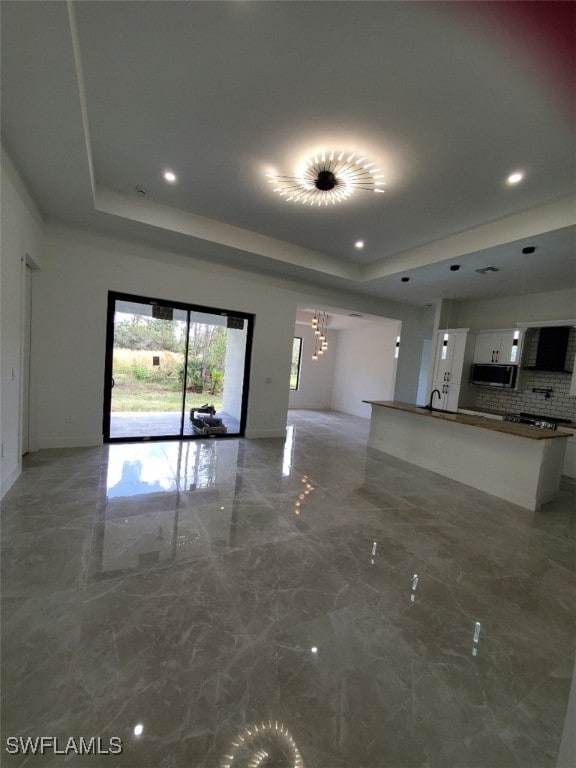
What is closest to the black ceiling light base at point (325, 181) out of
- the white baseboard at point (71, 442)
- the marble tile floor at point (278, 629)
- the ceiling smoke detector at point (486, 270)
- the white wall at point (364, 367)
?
the ceiling smoke detector at point (486, 270)

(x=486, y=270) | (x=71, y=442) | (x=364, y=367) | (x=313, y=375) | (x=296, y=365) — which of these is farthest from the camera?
(x=313, y=375)

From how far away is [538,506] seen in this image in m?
3.79

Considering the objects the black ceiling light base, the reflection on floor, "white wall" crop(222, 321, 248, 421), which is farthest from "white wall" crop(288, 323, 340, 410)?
the black ceiling light base

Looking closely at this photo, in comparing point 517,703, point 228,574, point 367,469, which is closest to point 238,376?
point 367,469

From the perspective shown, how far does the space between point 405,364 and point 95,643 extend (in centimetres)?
795

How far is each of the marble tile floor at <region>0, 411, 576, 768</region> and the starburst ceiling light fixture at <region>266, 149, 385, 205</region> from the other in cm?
331

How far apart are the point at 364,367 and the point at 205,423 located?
5625 millimetres

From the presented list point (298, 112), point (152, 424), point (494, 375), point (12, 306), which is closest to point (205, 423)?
point (152, 424)

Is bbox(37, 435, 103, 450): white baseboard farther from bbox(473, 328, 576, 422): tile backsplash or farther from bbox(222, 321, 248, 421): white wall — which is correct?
bbox(473, 328, 576, 422): tile backsplash

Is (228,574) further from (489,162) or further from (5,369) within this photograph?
(489,162)

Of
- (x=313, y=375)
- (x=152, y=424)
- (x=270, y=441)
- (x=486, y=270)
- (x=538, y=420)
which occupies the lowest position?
(x=270, y=441)

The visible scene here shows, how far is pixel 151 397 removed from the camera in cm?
562

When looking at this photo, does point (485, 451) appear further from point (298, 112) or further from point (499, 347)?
point (298, 112)

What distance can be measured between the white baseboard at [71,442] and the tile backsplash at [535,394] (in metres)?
7.29
